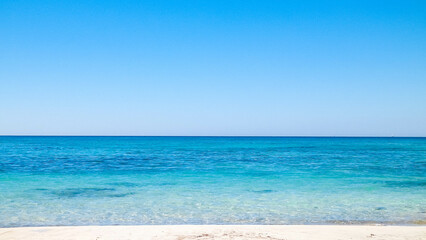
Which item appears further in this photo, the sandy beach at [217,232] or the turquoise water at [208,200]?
the turquoise water at [208,200]

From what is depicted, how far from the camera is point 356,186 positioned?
52.4ft

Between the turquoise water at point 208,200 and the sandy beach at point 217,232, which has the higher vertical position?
the sandy beach at point 217,232

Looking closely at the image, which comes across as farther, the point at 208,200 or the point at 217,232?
the point at 208,200

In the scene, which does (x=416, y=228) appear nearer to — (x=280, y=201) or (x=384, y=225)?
(x=384, y=225)

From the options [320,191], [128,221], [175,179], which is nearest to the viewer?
[128,221]

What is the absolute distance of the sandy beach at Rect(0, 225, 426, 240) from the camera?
7.45 metres

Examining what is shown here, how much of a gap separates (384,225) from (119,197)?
345 inches

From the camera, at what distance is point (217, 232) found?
7.81 meters

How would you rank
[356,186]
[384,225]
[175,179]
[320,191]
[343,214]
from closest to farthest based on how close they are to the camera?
1. [384,225]
2. [343,214]
3. [320,191]
4. [356,186]
5. [175,179]

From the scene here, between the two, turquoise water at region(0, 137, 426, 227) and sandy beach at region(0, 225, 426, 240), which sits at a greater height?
sandy beach at region(0, 225, 426, 240)

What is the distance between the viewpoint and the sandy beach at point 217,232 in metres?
7.45

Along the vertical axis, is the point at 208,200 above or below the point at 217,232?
below

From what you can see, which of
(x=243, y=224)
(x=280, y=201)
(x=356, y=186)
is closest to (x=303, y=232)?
(x=243, y=224)

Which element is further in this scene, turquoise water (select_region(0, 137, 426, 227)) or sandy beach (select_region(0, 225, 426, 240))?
turquoise water (select_region(0, 137, 426, 227))
